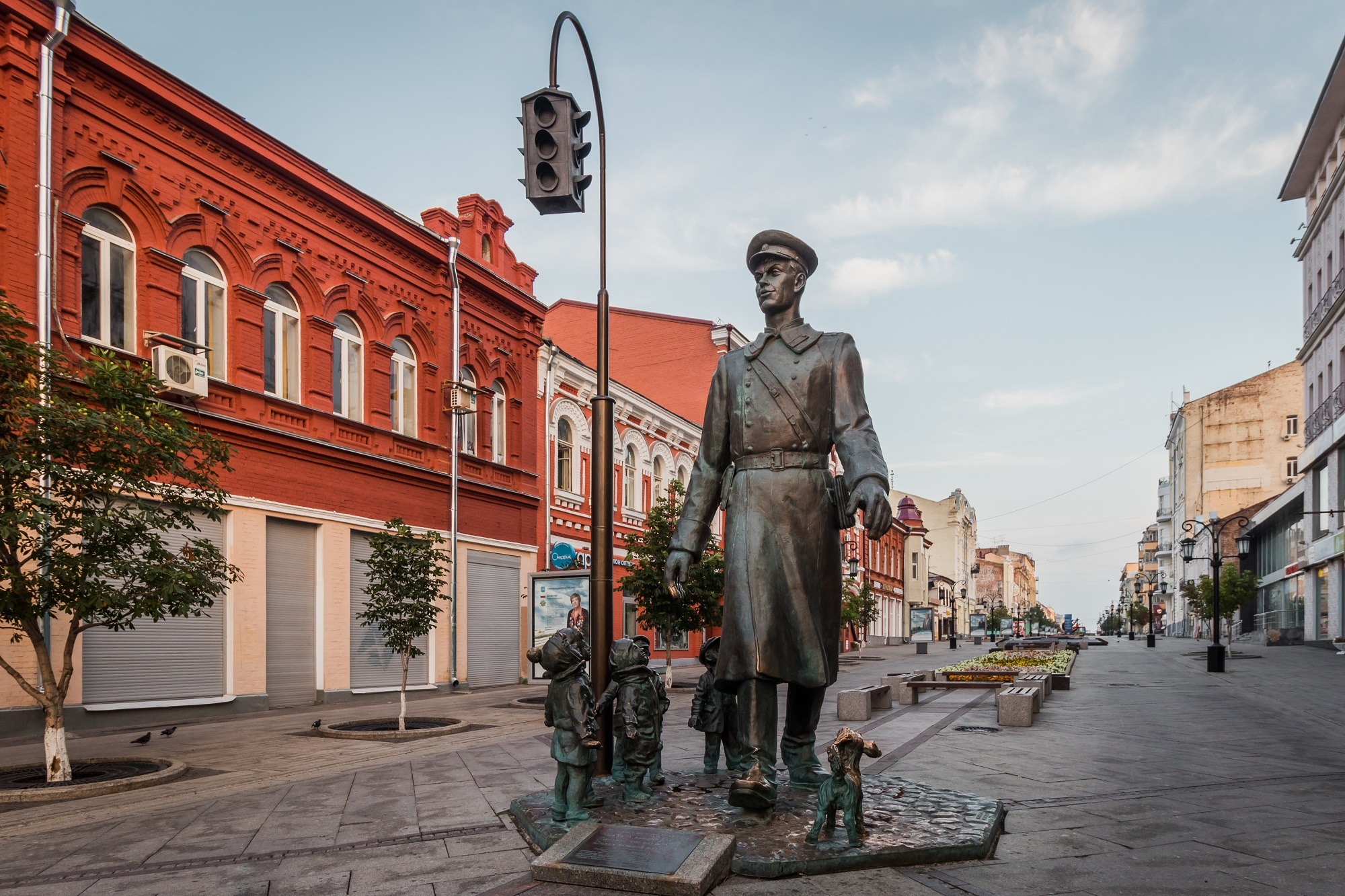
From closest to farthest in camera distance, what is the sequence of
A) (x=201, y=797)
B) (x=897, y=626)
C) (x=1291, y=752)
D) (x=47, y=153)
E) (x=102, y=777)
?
(x=201, y=797), (x=102, y=777), (x=1291, y=752), (x=47, y=153), (x=897, y=626)

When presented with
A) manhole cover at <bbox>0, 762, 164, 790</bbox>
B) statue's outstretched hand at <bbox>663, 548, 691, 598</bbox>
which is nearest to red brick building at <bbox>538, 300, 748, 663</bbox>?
manhole cover at <bbox>0, 762, 164, 790</bbox>

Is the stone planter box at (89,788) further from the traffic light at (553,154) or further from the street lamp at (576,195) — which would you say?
the traffic light at (553,154)

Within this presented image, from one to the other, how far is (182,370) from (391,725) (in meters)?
5.85

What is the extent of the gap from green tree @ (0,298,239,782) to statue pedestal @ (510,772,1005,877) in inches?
183

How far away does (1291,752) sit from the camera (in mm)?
9141

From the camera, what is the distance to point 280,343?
687 inches

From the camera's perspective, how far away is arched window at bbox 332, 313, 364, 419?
61.9 feet

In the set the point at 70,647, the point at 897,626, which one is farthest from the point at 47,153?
the point at 897,626

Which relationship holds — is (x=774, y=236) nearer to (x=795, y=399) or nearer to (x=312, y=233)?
(x=795, y=399)

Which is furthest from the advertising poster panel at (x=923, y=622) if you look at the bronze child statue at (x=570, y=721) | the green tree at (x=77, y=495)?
the bronze child statue at (x=570, y=721)

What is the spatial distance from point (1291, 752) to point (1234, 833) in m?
4.60

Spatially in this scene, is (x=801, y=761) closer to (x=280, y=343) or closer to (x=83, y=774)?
(x=83, y=774)

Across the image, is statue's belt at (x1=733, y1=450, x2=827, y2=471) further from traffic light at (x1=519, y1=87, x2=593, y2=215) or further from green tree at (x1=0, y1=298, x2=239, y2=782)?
green tree at (x1=0, y1=298, x2=239, y2=782)

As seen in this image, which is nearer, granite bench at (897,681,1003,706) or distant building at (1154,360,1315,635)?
granite bench at (897,681,1003,706)
